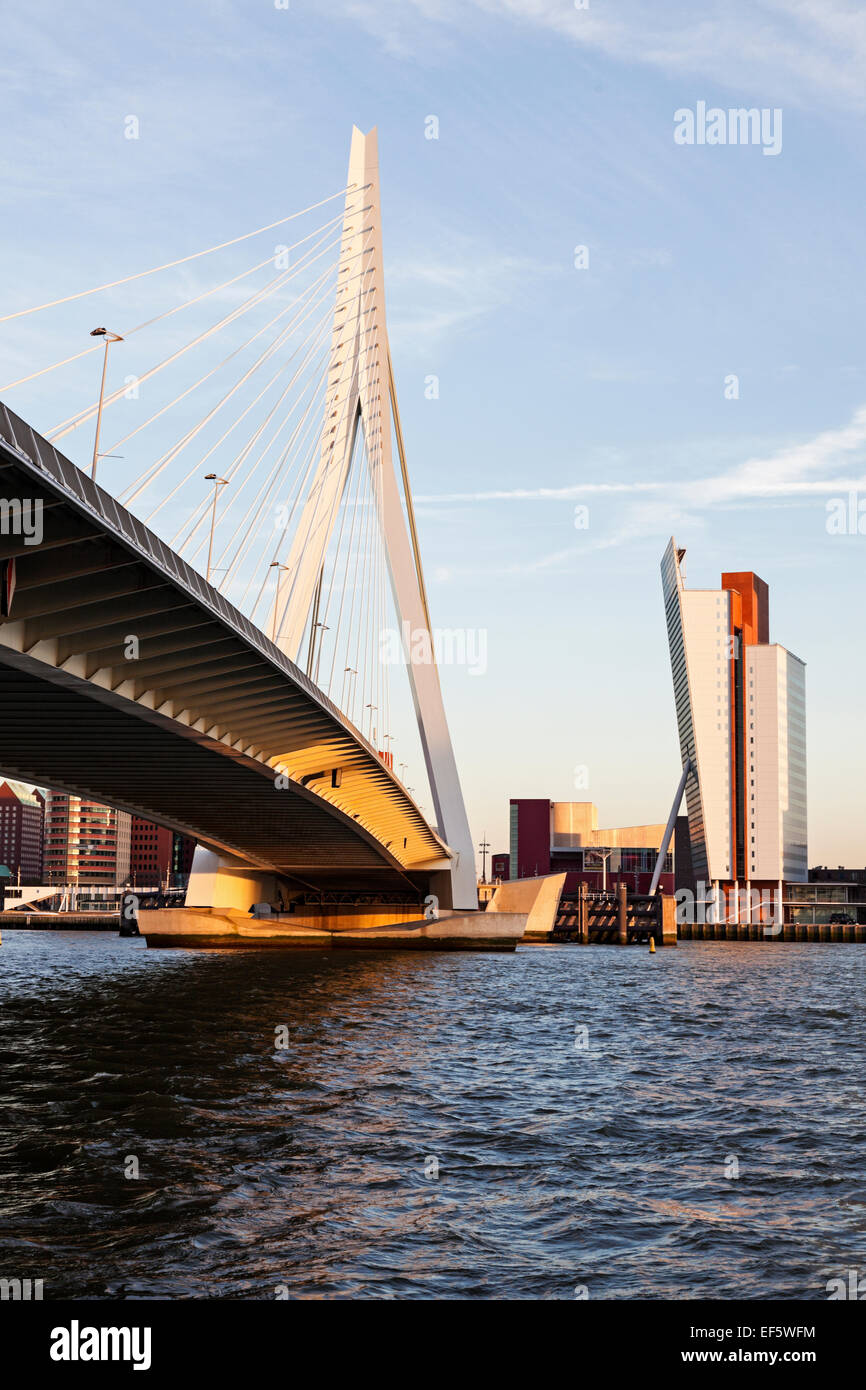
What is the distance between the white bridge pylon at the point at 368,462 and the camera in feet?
148

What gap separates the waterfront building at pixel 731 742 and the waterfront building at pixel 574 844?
1952 centimetres

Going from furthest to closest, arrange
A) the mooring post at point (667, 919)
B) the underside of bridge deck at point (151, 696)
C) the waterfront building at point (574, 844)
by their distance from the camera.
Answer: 1. the waterfront building at point (574, 844)
2. the mooring post at point (667, 919)
3. the underside of bridge deck at point (151, 696)

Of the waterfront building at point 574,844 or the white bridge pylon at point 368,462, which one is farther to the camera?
the waterfront building at point 574,844

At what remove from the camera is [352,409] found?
165 feet

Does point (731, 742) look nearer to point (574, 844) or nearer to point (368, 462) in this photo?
point (574, 844)

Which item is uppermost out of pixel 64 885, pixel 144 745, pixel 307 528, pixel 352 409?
pixel 352 409

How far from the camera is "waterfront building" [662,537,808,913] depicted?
5935 inches

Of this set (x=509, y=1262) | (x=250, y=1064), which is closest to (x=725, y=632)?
(x=250, y=1064)

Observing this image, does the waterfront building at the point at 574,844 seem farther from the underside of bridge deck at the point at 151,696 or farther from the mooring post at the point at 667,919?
the underside of bridge deck at the point at 151,696

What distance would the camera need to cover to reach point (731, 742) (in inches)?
5965

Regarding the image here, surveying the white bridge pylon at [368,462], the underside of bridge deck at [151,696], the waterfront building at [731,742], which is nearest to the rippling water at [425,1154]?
the underside of bridge deck at [151,696]

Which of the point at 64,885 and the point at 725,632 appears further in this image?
the point at 64,885
